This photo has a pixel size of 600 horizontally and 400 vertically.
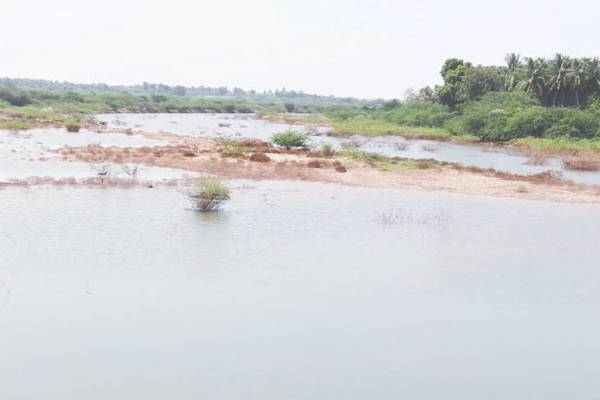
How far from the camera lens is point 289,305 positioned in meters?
14.7

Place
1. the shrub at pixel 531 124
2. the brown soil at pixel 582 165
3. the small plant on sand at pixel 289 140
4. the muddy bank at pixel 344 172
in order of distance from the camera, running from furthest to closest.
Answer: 1. the shrub at pixel 531 124
2. the small plant on sand at pixel 289 140
3. the brown soil at pixel 582 165
4. the muddy bank at pixel 344 172

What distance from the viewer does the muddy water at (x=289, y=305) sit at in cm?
1120

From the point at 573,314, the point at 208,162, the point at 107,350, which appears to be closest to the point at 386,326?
the point at 573,314

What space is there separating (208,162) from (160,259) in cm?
2098

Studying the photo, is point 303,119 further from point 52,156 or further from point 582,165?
point 52,156

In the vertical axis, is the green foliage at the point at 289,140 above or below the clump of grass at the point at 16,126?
above

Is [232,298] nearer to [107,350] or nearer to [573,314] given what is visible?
[107,350]

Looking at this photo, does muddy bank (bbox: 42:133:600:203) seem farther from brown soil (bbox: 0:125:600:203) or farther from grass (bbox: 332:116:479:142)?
grass (bbox: 332:116:479:142)

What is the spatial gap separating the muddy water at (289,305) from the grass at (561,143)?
109 ft

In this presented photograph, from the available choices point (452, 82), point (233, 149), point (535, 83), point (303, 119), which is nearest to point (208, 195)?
point (233, 149)

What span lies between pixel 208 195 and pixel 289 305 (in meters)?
10.2

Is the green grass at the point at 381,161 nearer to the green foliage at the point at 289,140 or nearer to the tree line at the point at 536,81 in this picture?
the green foliage at the point at 289,140

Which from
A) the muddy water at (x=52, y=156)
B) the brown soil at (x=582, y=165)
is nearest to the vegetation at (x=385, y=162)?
the brown soil at (x=582, y=165)

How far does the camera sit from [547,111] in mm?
65062
